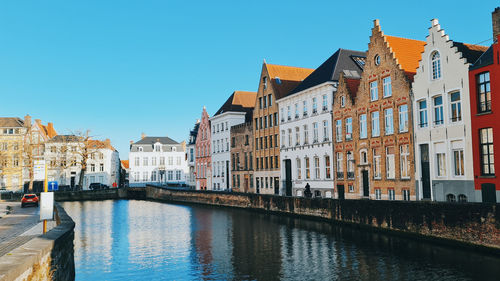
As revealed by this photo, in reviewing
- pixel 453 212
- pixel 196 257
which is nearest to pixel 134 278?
pixel 196 257

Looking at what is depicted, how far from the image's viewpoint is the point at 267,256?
794 inches

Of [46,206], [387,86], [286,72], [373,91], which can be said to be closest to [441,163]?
[387,86]

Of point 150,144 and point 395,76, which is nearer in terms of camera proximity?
point 395,76

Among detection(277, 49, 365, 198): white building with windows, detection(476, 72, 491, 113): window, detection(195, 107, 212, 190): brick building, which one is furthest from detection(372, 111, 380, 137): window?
detection(195, 107, 212, 190): brick building

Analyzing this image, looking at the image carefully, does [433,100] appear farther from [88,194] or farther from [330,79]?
[88,194]

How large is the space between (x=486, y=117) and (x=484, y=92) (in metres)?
1.55

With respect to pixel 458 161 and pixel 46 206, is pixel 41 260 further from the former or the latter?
pixel 458 161

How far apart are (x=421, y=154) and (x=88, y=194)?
54.6 m

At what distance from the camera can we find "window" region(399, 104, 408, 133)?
106 ft

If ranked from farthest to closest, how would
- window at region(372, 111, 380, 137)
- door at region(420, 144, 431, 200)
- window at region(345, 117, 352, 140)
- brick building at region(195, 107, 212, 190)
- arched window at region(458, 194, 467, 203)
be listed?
brick building at region(195, 107, 212, 190) → window at region(345, 117, 352, 140) → window at region(372, 111, 380, 137) → door at region(420, 144, 431, 200) → arched window at region(458, 194, 467, 203)

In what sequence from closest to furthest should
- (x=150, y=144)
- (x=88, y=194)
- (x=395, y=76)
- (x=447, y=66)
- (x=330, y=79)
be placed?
1. (x=447, y=66)
2. (x=395, y=76)
3. (x=330, y=79)
4. (x=88, y=194)
5. (x=150, y=144)

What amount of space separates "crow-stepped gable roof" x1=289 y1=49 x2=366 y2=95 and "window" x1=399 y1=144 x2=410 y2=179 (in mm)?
11374

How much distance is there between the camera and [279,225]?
31.7m

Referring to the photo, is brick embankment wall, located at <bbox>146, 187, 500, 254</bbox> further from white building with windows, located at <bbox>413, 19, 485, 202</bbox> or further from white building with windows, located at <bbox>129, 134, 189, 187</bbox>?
white building with windows, located at <bbox>129, 134, 189, 187</bbox>
